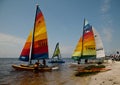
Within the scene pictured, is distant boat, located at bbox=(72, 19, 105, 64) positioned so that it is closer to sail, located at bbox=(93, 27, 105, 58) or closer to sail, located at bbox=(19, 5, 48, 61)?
sail, located at bbox=(93, 27, 105, 58)

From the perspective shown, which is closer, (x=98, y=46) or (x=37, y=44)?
(x=37, y=44)

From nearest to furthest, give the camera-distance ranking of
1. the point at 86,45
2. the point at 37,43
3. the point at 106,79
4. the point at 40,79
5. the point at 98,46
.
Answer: the point at 106,79
the point at 40,79
the point at 37,43
the point at 86,45
the point at 98,46

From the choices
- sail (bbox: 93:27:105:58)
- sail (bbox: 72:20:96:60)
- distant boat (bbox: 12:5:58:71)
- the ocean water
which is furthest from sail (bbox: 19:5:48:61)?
sail (bbox: 93:27:105:58)

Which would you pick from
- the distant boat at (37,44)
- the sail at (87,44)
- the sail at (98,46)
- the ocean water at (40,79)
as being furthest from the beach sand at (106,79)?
the sail at (98,46)

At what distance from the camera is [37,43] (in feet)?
116

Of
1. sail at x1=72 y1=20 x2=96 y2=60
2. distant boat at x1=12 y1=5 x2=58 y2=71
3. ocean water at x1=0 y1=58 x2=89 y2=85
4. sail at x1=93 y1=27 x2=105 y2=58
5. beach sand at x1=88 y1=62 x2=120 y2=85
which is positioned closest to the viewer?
beach sand at x1=88 y1=62 x2=120 y2=85

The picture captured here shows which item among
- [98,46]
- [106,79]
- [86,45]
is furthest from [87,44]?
[106,79]

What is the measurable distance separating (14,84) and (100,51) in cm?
4106

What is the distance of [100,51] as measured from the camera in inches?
2256

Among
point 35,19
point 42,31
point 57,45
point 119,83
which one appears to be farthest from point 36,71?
point 57,45

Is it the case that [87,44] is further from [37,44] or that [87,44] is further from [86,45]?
[37,44]

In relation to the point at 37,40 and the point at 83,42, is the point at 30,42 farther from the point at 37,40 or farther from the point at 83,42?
the point at 83,42

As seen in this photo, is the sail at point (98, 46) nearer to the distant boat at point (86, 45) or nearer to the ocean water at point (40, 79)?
the distant boat at point (86, 45)

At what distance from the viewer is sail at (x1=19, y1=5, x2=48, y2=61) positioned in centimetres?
3523
